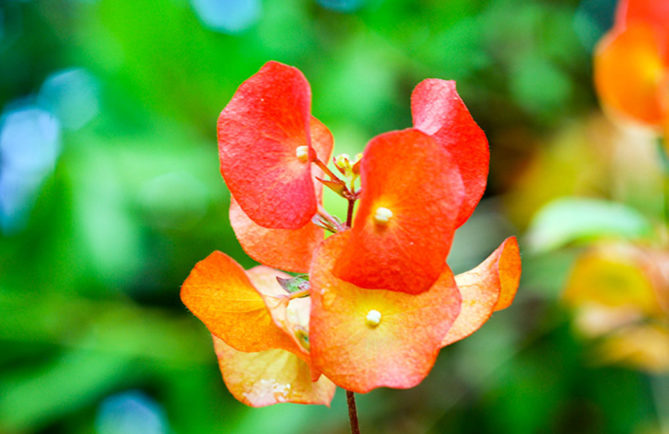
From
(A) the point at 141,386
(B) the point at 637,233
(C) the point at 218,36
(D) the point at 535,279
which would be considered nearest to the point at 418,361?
(B) the point at 637,233

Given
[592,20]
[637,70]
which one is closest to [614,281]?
[637,70]

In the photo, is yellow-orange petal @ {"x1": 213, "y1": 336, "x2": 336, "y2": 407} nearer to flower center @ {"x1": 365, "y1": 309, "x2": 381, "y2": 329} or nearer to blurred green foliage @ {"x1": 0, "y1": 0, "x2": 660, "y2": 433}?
flower center @ {"x1": 365, "y1": 309, "x2": 381, "y2": 329}

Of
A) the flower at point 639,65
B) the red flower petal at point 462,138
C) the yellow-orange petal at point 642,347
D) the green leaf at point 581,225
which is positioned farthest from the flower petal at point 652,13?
the red flower petal at point 462,138

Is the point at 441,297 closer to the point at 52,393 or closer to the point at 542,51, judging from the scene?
the point at 52,393

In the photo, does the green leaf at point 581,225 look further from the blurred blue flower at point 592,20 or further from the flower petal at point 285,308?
the blurred blue flower at point 592,20

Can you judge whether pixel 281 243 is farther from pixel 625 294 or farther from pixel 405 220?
pixel 625 294

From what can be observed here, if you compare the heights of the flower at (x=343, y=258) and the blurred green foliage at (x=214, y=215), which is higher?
the flower at (x=343, y=258)

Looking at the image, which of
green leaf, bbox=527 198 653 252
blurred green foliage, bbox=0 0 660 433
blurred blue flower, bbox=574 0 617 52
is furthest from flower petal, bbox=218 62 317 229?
blurred blue flower, bbox=574 0 617 52
